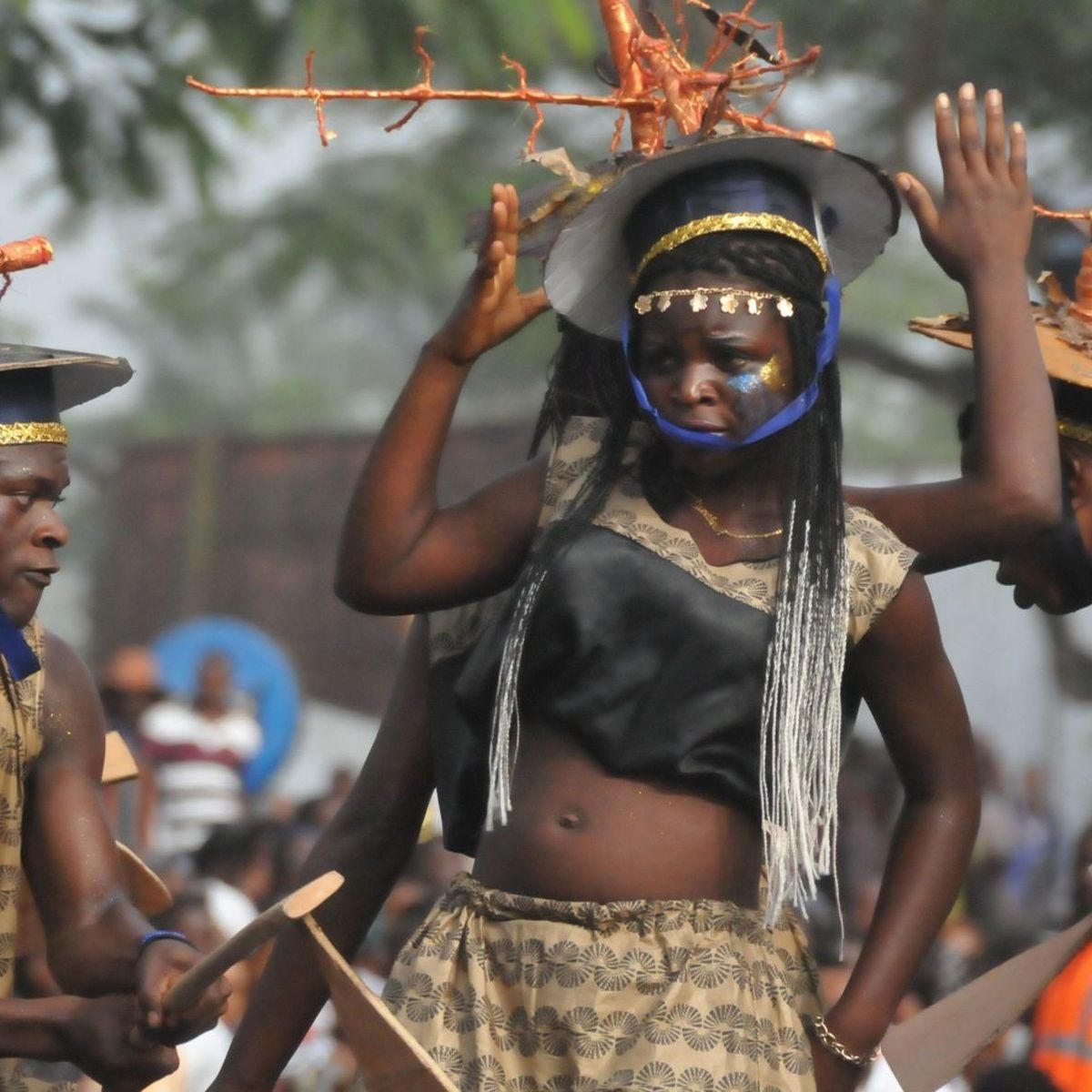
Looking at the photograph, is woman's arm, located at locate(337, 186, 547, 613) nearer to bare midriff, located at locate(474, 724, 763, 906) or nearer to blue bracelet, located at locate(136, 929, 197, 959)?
bare midriff, located at locate(474, 724, 763, 906)

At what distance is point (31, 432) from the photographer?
13.5 feet

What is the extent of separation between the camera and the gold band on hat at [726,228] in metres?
4.02

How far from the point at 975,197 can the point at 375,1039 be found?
1759 mm

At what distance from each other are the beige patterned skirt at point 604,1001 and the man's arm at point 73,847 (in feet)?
1.92

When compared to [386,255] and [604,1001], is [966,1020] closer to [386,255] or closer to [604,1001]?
[604,1001]

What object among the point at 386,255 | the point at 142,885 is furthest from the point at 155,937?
the point at 386,255

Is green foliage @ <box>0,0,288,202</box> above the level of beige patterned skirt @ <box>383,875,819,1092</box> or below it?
above


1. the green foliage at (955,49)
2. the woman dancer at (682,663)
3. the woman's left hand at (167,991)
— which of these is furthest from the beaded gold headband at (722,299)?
the green foliage at (955,49)

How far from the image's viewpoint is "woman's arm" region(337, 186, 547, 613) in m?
3.97

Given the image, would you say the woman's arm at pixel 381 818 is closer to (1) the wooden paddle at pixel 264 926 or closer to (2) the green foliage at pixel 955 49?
(1) the wooden paddle at pixel 264 926

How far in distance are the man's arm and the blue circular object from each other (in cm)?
883

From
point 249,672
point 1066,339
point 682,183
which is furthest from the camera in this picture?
point 249,672

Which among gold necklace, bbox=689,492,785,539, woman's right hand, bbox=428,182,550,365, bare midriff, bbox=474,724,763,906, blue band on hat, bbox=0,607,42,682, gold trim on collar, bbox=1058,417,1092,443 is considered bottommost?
bare midriff, bbox=474,724,763,906

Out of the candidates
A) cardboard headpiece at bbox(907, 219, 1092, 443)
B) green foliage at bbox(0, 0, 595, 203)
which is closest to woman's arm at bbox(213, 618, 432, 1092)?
cardboard headpiece at bbox(907, 219, 1092, 443)
